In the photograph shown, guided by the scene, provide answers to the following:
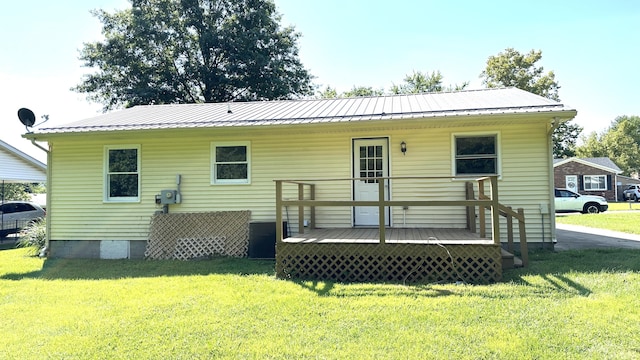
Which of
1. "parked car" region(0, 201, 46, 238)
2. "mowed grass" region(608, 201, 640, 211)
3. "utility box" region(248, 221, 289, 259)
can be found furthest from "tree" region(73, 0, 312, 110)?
"mowed grass" region(608, 201, 640, 211)

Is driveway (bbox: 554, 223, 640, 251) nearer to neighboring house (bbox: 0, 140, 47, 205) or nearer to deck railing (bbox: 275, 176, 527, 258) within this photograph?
deck railing (bbox: 275, 176, 527, 258)

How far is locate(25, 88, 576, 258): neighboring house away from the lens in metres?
7.10

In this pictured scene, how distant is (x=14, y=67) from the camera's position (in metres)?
13.3

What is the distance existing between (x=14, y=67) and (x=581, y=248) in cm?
1845

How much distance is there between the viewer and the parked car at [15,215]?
526 inches

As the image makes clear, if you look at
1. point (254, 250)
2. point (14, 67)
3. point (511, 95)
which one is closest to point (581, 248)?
point (511, 95)

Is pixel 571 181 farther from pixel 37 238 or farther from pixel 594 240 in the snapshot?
pixel 37 238

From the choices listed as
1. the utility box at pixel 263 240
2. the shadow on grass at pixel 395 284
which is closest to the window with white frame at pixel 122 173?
the shadow on grass at pixel 395 284

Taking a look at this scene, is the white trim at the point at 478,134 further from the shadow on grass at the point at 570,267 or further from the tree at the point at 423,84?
the tree at the point at 423,84

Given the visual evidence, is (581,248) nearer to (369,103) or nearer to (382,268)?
(382,268)

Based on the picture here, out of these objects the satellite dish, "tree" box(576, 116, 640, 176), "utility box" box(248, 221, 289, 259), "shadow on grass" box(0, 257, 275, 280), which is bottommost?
"shadow on grass" box(0, 257, 275, 280)

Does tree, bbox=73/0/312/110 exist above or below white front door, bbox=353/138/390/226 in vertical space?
above

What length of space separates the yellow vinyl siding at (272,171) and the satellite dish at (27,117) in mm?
708

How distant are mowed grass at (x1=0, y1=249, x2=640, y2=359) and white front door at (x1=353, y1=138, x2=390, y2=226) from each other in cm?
285
